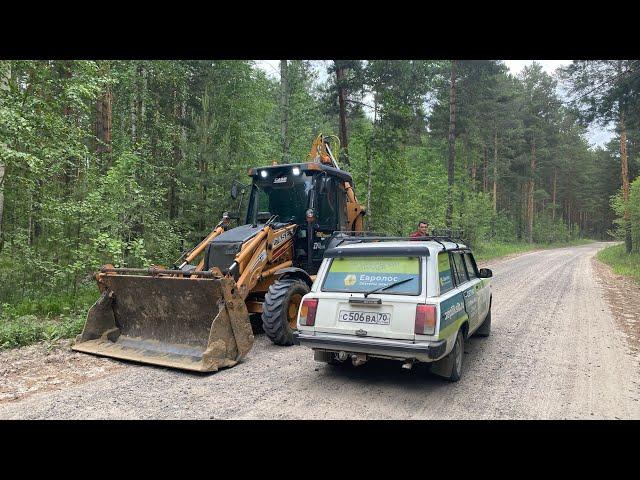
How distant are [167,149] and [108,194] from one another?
706 cm

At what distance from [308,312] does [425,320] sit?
1.46 meters

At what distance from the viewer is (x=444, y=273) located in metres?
5.32

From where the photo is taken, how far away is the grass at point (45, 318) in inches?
261

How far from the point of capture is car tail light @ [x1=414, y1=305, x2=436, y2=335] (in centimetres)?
450

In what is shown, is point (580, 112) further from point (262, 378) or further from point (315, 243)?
point (262, 378)

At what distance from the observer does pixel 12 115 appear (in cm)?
707

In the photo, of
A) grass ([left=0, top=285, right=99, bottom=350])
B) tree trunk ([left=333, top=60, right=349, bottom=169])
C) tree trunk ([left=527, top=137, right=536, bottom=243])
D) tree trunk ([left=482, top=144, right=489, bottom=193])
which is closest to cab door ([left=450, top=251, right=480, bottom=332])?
grass ([left=0, top=285, right=99, bottom=350])

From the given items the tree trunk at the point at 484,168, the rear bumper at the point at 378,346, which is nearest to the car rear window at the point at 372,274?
the rear bumper at the point at 378,346

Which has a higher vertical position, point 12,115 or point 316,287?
point 12,115

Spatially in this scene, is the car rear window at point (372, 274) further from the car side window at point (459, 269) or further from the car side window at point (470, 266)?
the car side window at point (470, 266)

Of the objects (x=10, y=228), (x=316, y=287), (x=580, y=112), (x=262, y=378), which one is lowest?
(x=262, y=378)

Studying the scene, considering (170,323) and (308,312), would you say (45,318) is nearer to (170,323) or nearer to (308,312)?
(170,323)

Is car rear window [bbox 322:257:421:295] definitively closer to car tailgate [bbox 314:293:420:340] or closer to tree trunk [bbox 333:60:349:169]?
→ car tailgate [bbox 314:293:420:340]

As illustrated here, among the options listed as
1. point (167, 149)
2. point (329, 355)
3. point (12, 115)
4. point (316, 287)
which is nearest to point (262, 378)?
point (329, 355)
